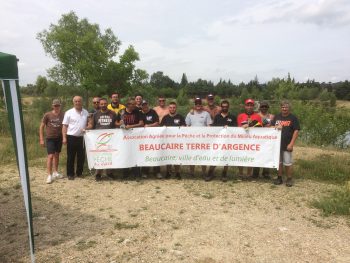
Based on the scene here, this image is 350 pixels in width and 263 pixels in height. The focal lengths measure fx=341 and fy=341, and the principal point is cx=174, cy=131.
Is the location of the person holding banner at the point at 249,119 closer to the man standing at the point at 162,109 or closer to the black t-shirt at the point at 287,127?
the black t-shirt at the point at 287,127

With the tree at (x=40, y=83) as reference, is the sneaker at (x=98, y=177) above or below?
below

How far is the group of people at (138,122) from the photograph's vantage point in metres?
7.84

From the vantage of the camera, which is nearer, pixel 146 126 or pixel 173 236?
pixel 173 236


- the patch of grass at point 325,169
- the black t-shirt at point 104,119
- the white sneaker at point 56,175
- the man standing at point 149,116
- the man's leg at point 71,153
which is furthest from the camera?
the patch of grass at point 325,169

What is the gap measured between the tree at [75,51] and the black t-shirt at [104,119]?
26.0m

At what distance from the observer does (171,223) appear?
5641mm

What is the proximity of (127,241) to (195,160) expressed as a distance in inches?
143

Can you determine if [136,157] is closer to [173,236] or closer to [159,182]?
[159,182]

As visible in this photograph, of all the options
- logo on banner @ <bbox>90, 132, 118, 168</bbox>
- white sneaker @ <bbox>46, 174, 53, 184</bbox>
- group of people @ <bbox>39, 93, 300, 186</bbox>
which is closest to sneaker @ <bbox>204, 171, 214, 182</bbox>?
group of people @ <bbox>39, 93, 300, 186</bbox>

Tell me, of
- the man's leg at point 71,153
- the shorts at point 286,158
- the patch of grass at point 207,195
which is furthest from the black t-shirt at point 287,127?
the man's leg at point 71,153

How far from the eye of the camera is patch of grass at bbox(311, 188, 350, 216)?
6.26m

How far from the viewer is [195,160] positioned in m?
8.28

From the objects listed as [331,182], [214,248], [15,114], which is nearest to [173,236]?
[214,248]

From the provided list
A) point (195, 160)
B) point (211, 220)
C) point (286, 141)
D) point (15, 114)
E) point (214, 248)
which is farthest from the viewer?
point (195, 160)
